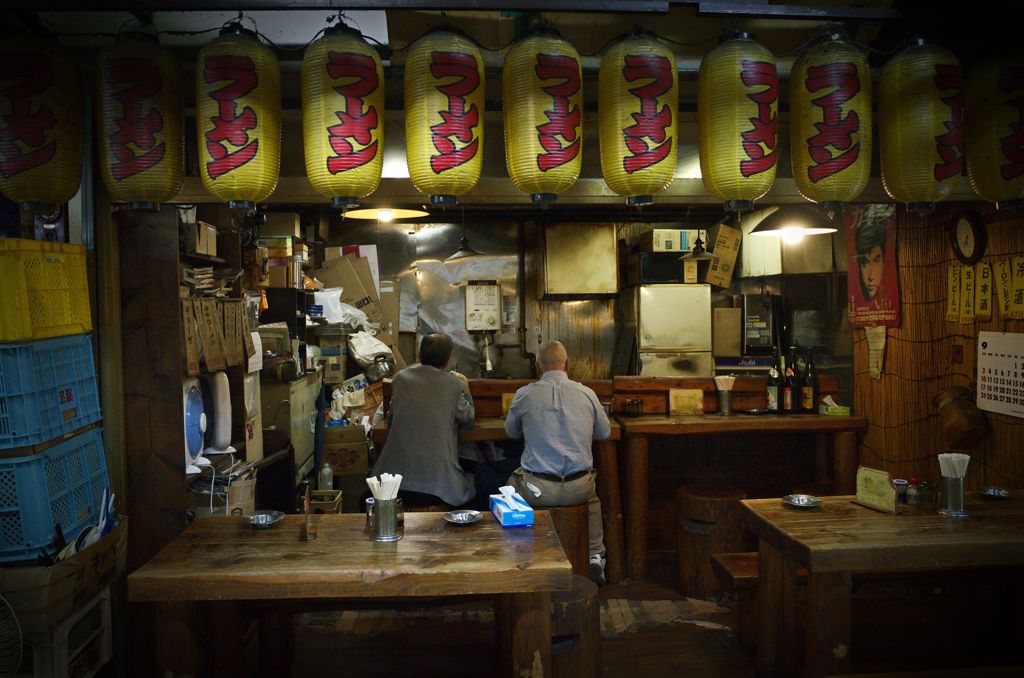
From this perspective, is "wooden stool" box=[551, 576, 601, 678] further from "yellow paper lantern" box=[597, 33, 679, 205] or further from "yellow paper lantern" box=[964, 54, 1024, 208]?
"yellow paper lantern" box=[964, 54, 1024, 208]

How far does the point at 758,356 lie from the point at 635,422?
2.93 meters

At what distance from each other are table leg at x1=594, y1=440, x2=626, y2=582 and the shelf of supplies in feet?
11.2

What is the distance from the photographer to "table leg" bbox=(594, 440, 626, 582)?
5859 mm

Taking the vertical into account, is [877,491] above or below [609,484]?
above

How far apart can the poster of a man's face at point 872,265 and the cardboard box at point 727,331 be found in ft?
6.38

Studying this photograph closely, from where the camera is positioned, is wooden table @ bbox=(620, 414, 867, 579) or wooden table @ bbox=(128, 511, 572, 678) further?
wooden table @ bbox=(620, 414, 867, 579)

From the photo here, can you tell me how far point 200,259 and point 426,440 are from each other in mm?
2135

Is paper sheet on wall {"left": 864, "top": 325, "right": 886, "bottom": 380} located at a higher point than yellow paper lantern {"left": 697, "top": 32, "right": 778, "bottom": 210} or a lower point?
lower

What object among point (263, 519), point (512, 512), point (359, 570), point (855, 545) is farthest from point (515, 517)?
point (855, 545)

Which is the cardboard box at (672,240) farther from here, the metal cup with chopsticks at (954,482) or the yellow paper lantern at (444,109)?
the yellow paper lantern at (444,109)

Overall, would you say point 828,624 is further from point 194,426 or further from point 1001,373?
point 194,426

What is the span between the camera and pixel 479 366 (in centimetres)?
922

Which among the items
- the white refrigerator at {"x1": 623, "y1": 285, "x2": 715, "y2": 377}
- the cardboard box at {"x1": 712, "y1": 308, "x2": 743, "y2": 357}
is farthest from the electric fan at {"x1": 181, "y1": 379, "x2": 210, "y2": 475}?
the cardboard box at {"x1": 712, "y1": 308, "x2": 743, "y2": 357}

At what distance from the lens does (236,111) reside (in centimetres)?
326
